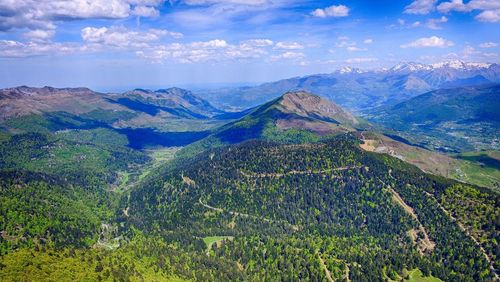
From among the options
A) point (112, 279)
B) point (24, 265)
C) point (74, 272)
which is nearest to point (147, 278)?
point (112, 279)

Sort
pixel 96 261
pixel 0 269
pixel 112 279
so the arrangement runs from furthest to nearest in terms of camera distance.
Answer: pixel 96 261
pixel 112 279
pixel 0 269

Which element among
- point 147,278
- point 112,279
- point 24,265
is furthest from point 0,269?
point 147,278

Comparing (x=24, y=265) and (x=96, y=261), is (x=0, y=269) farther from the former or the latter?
(x=96, y=261)

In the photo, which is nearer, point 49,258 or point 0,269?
point 0,269

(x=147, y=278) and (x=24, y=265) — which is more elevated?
(x=24, y=265)

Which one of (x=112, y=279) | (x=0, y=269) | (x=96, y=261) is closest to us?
(x=0, y=269)

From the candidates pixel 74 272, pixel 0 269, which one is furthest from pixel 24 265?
pixel 74 272

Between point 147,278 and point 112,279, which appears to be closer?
point 112,279

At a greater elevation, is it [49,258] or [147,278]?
[49,258]

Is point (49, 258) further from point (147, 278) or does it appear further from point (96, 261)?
point (147, 278)
